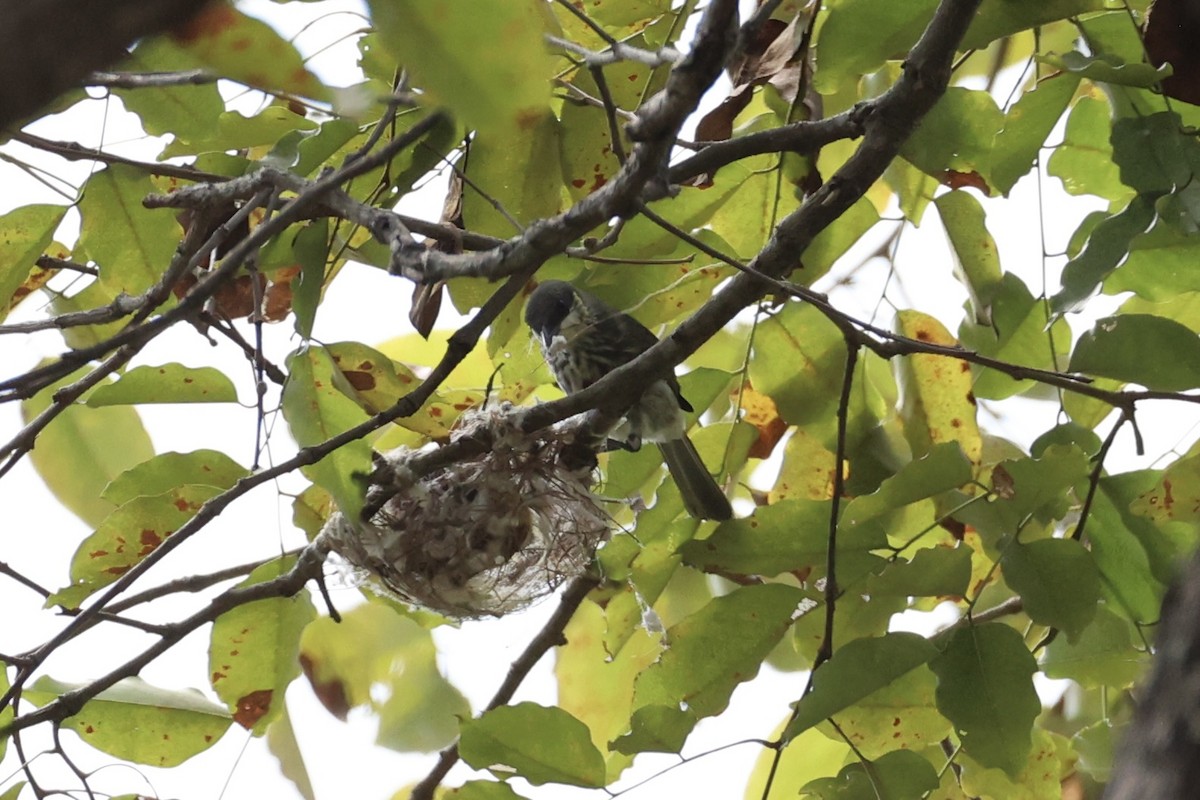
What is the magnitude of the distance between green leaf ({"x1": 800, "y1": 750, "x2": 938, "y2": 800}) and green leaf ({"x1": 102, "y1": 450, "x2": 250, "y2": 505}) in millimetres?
1230

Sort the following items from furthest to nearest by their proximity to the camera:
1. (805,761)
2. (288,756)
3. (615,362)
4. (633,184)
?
1. (615,362)
2. (288,756)
3. (805,761)
4. (633,184)

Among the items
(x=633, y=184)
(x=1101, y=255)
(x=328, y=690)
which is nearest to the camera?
(x=633, y=184)

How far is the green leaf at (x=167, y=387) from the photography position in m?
2.29

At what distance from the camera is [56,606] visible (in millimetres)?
2412

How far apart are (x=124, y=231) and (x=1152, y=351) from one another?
6.14 feet

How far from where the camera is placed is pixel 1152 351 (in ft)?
6.59

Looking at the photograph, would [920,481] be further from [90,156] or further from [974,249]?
[90,156]

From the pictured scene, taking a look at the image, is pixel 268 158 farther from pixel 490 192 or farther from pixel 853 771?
pixel 853 771

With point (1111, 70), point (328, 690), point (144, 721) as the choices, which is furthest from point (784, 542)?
point (328, 690)

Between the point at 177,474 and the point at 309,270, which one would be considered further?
the point at 177,474

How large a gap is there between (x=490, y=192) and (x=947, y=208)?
2.85ft

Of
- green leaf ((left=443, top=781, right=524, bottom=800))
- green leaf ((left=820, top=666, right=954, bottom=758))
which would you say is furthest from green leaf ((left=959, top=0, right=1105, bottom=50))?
green leaf ((left=443, top=781, right=524, bottom=800))

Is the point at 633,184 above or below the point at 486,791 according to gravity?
above

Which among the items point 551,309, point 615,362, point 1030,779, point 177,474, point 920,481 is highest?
point 551,309
